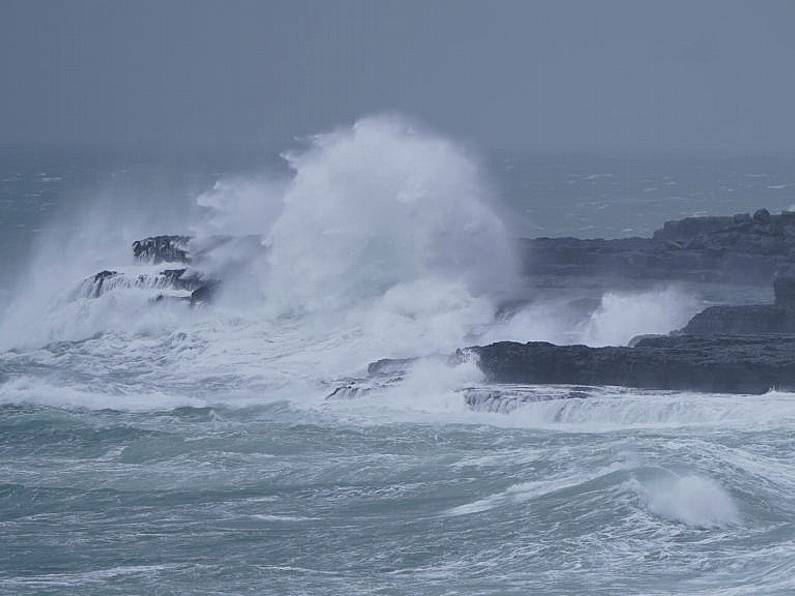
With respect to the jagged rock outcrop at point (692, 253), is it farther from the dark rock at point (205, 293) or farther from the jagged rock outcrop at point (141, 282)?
the jagged rock outcrop at point (141, 282)

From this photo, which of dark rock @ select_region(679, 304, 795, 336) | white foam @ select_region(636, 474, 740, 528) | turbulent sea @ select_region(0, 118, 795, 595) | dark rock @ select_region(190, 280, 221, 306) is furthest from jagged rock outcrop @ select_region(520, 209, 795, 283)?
white foam @ select_region(636, 474, 740, 528)

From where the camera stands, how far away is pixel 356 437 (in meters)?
20.4

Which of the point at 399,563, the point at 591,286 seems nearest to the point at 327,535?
the point at 399,563

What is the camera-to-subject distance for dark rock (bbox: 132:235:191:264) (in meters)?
35.3

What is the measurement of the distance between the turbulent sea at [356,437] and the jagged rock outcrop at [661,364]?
389 mm

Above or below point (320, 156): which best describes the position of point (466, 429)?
below

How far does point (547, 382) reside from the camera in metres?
→ 22.5

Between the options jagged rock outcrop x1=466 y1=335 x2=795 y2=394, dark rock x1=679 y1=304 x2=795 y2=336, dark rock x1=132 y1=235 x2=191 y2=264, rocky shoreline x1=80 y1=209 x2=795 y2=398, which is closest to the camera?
jagged rock outcrop x1=466 y1=335 x2=795 y2=394

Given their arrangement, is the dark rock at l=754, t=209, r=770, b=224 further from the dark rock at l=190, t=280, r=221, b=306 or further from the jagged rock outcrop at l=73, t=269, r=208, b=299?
the jagged rock outcrop at l=73, t=269, r=208, b=299

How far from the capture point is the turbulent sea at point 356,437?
15.0m

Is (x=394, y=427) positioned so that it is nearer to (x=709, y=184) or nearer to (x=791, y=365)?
(x=791, y=365)

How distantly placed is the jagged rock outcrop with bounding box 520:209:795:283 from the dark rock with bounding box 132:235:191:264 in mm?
7722

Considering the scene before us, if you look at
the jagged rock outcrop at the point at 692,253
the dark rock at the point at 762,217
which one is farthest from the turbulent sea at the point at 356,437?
the dark rock at the point at 762,217

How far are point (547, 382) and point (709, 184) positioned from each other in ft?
185
